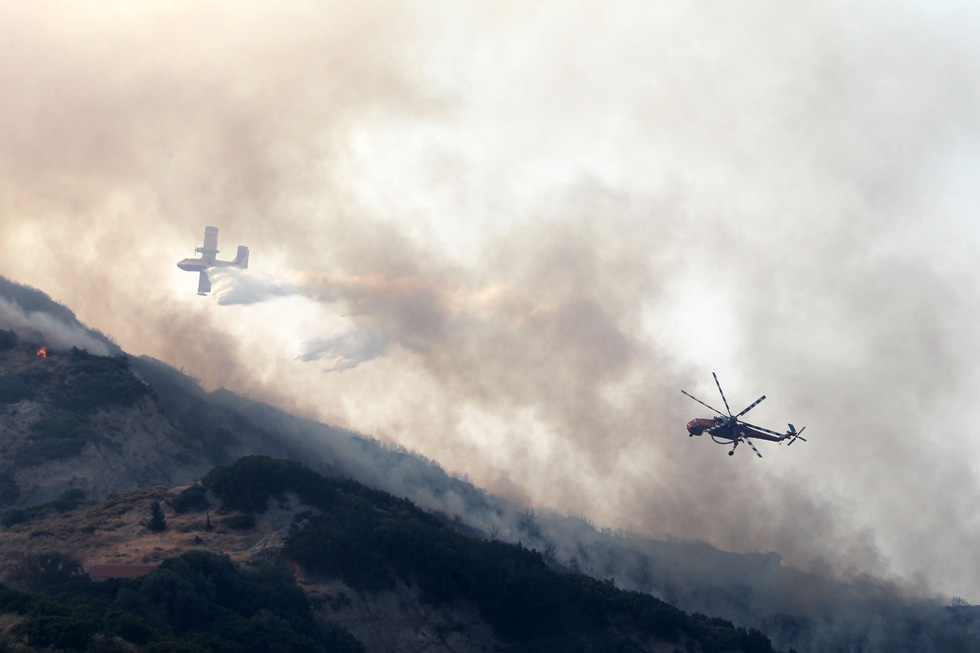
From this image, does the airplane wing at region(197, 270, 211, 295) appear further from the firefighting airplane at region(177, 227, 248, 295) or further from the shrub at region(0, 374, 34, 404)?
the shrub at region(0, 374, 34, 404)

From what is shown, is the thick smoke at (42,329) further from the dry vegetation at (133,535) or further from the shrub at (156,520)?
the shrub at (156,520)

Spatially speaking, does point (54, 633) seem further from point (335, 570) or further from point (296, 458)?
point (296, 458)

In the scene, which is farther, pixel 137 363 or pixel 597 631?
pixel 137 363

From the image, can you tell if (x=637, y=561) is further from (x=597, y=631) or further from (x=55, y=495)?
(x=55, y=495)

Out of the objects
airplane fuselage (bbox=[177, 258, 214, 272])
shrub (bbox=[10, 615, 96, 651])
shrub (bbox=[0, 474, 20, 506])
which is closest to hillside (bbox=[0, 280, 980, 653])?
shrub (bbox=[0, 474, 20, 506])

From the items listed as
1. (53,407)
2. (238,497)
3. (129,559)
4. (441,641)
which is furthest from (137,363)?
(441,641)

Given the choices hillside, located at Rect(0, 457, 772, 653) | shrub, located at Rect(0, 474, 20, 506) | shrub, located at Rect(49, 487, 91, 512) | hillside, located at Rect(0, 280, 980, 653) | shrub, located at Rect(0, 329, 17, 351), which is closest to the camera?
hillside, located at Rect(0, 457, 772, 653)

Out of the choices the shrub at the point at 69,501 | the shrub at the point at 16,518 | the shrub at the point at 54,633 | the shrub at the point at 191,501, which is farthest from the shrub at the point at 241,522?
the shrub at the point at 54,633

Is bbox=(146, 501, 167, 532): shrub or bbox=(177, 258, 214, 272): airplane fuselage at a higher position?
bbox=(177, 258, 214, 272): airplane fuselage
